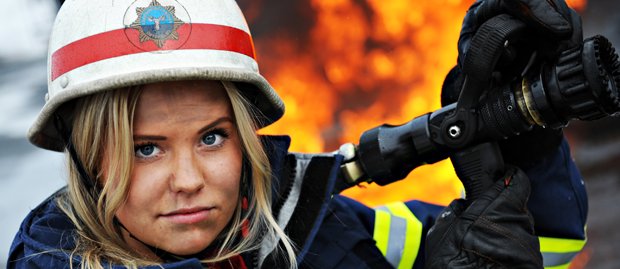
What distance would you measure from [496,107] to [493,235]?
312mm

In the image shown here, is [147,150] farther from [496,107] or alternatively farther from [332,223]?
[496,107]

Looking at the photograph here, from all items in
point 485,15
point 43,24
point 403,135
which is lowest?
point 403,135

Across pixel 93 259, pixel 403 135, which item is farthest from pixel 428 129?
pixel 93 259

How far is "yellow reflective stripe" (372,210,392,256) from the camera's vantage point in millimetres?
1522

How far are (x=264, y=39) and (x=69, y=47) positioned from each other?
1.32m

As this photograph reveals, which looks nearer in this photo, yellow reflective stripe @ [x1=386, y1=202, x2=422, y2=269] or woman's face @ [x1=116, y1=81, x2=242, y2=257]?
woman's face @ [x1=116, y1=81, x2=242, y2=257]

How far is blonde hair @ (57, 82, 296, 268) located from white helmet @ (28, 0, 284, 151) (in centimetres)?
5

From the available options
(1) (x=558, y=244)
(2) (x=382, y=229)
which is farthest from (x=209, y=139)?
(1) (x=558, y=244)

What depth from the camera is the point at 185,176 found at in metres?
1.07

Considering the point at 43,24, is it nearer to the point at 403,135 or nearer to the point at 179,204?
the point at 179,204

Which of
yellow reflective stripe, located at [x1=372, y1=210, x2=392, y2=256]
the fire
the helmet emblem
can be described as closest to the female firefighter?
the helmet emblem

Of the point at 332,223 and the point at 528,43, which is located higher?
the point at 528,43

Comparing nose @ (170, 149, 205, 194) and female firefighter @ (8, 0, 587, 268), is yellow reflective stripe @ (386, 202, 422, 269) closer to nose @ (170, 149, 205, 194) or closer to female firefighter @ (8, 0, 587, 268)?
female firefighter @ (8, 0, 587, 268)

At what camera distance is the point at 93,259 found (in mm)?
1064
